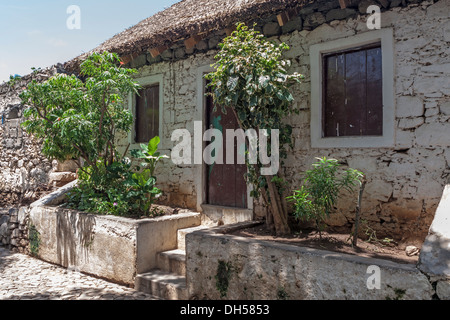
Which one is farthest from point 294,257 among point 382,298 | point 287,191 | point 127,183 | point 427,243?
point 127,183

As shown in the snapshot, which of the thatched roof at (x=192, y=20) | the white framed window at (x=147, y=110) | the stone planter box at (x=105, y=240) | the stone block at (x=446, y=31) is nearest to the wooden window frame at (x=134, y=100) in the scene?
the white framed window at (x=147, y=110)

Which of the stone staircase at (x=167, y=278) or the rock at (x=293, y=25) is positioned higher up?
the rock at (x=293, y=25)

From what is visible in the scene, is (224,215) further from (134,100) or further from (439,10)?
(439,10)

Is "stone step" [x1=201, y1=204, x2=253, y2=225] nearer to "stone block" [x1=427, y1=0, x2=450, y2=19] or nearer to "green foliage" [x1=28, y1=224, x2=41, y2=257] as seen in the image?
"green foliage" [x1=28, y1=224, x2=41, y2=257]

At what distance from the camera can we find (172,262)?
451 centimetres

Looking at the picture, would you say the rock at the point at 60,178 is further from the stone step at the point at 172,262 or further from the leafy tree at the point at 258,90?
the leafy tree at the point at 258,90

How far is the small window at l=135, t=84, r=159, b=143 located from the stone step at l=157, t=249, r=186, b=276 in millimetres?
2494

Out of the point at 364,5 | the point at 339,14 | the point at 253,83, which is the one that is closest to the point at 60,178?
the point at 253,83

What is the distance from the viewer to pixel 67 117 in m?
5.09

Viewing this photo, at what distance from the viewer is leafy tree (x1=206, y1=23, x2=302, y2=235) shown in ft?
12.8

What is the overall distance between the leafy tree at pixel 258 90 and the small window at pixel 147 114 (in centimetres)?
252

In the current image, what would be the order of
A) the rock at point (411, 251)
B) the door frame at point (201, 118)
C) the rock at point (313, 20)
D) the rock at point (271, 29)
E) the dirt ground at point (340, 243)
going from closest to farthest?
the dirt ground at point (340, 243), the rock at point (411, 251), the rock at point (313, 20), the rock at point (271, 29), the door frame at point (201, 118)

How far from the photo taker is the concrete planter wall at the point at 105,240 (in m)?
4.55

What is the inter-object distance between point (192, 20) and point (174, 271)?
355 centimetres
